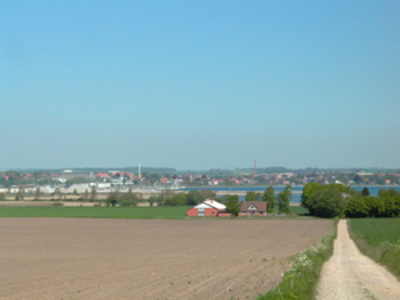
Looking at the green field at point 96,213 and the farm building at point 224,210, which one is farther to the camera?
the farm building at point 224,210

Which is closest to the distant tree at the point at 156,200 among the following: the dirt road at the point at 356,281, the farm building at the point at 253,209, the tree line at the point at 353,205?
the farm building at the point at 253,209

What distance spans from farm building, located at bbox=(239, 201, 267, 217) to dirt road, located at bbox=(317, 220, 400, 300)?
5838 cm

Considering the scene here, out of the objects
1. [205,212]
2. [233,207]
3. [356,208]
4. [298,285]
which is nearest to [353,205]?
[356,208]

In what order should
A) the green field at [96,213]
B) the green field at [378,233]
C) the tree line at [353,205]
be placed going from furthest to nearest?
the green field at [96,213]
the tree line at [353,205]
the green field at [378,233]

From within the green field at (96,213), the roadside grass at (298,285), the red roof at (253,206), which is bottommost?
the green field at (96,213)

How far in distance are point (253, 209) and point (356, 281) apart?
6794cm

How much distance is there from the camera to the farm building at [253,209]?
283 feet

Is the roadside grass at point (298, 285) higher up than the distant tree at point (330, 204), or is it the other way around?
the roadside grass at point (298, 285)

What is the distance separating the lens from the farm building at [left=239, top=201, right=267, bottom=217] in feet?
283

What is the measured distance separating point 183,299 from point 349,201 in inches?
2750

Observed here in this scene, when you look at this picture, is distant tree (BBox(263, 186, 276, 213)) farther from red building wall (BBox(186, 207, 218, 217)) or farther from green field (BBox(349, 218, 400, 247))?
green field (BBox(349, 218, 400, 247))

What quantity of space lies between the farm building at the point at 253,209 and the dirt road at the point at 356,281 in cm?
5838

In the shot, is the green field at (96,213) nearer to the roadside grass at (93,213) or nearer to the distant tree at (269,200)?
the roadside grass at (93,213)

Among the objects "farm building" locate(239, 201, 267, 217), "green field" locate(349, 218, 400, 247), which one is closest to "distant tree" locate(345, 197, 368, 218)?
"farm building" locate(239, 201, 267, 217)
